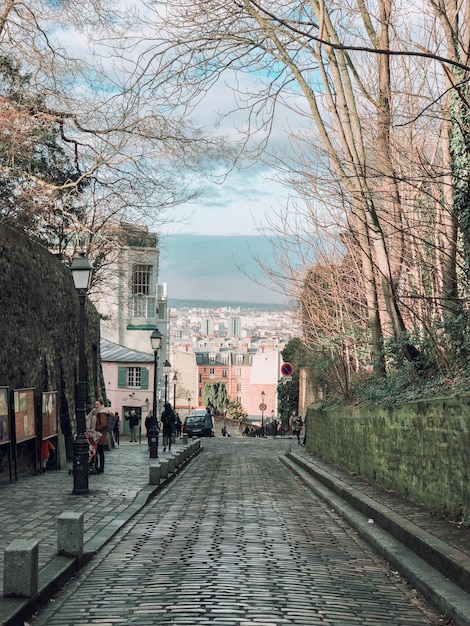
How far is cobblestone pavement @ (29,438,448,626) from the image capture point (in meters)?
6.44

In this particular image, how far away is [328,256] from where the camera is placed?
2181 centimetres

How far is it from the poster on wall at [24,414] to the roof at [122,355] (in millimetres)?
41142

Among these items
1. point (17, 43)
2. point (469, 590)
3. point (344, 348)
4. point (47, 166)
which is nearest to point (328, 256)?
point (344, 348)

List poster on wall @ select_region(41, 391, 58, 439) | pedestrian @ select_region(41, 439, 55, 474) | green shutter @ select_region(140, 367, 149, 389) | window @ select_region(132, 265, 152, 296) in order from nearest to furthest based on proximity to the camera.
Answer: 1. poster on wall @ select_region(41, 391, 58, 439)
2. pedestrian @ select_region(41, 439, 55, 474)
3. green shutter @ select_region(140, 367, 149, 389)
4. window @ select_region(132, 265, 152, 296)

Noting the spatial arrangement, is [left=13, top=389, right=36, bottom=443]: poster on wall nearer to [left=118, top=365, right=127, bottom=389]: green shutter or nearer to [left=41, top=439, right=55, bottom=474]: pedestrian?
[left=41, top=439, right=55, bottom=474]: pedestrian

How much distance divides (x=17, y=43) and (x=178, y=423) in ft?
95.7

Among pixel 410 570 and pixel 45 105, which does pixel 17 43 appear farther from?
pixel 410 570

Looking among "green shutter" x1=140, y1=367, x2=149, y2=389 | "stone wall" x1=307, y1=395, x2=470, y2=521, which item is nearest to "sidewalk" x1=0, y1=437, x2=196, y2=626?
"stone wall" x1=307, y1=395, x2=470, y2=521

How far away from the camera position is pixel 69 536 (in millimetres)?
8375

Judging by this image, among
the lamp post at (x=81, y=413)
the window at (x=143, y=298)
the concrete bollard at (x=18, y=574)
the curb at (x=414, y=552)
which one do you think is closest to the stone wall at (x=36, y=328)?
the lamp post at (x=81, y=413)

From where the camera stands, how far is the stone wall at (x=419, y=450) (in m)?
Result: 10.1

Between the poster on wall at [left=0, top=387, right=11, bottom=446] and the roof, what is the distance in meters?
42.9

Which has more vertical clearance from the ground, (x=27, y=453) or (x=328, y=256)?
(x=328, y=256)

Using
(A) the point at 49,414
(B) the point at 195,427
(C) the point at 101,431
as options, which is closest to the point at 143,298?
(B) the point at 195,427
